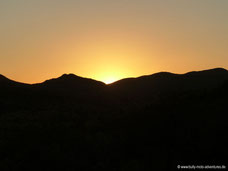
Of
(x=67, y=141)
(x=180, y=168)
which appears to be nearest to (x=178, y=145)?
(x=180, y=168)

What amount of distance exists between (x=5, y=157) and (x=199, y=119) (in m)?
11.6

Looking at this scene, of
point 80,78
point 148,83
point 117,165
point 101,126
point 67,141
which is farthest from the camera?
point 80,78

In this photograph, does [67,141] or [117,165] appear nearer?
[117,165]

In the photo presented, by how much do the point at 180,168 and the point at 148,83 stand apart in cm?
7754

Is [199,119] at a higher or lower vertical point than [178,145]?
higher

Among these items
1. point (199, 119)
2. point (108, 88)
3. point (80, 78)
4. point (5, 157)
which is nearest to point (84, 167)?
point (5, 157)

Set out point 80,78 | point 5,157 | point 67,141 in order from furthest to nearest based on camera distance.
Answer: point 80,78 → point 67,141 → point 5,157

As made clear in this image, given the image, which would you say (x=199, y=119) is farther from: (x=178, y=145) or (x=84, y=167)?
(x=84, y=167)

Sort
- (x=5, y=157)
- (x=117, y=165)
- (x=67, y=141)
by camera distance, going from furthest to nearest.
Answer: (x=67, y=141) → (x=5, y=157) → (x=117, y=165)

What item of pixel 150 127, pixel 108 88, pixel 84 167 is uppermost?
pixel 108 88

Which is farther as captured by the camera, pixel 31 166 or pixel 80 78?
pixel 80 78

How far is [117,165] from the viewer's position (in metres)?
13.0

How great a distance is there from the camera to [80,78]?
309 feet

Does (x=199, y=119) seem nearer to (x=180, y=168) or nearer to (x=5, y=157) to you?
(x=180, y=168)
